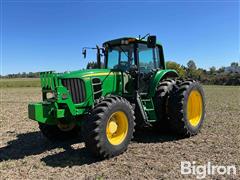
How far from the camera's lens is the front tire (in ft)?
18.0

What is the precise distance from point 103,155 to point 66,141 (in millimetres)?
2120

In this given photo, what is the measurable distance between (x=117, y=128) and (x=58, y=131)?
1.87 m

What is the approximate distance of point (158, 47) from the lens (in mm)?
8445

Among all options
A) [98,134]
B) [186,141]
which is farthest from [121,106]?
[186,141]

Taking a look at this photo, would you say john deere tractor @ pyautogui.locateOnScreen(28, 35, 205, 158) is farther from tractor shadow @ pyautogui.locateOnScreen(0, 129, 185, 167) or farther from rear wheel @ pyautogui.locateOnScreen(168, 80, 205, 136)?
tractor shadow @ pyautogui.locateOnScreen(0, 129, 185, 167)

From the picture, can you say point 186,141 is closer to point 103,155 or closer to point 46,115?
point 103,155

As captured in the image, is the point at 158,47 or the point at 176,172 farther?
the point at 158,47

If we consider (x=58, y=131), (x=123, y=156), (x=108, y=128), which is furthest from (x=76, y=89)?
(x=123, y=156)

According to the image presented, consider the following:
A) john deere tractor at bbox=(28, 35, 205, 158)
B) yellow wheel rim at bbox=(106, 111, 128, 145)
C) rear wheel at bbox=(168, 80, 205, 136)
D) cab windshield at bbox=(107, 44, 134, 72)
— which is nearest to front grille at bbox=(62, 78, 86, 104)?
john deere tractor at bbox=(28, 35, 205, 158)

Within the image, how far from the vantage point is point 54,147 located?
6922 millimetres

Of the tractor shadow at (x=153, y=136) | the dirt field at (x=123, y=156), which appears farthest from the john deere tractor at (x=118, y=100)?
the dirt field at (x=123, y=156)

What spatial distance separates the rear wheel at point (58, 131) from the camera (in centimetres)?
718

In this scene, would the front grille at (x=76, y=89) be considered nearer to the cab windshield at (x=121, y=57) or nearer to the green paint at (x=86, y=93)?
the green paint at (x=86, y=93)

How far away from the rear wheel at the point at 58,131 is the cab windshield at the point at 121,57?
1.96 meters
